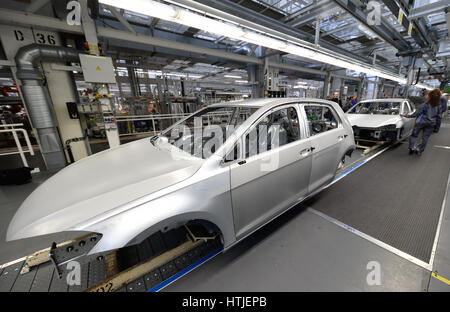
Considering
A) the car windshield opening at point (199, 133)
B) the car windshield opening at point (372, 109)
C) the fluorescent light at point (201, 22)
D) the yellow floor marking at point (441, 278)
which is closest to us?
the yellow floor marking at point (441, 278)

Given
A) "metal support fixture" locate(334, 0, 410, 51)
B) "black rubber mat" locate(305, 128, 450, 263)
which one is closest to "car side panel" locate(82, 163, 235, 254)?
"black rubber mat" locate(305, 128, 450, 263)

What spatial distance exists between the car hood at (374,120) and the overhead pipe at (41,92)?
715 centimetres

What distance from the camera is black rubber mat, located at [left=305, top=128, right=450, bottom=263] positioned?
1.86 meters

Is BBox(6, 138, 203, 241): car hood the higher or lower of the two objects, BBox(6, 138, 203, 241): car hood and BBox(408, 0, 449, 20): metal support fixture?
the lower

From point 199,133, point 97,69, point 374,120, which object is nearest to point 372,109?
point 374,120

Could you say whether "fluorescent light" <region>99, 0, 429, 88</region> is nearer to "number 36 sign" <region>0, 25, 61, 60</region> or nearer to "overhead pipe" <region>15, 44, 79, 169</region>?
"overhead pipe" <region>15, 44, 79, 169</region>

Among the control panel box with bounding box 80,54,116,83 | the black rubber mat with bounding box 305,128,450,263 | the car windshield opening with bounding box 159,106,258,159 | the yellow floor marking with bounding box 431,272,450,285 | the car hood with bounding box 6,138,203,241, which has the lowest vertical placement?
the yellow floor marking with bounding box 431,272,450,285

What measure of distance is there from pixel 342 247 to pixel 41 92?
5706 mm

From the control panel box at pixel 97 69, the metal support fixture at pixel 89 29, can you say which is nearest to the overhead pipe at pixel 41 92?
the metal support fixture at pixel 89 29

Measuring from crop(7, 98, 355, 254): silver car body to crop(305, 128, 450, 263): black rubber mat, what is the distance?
822 mm

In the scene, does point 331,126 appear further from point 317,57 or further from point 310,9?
point 310,9

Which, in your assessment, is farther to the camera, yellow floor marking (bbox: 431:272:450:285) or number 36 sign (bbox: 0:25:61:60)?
number 36 sign (bbox: 0:25:61:60)

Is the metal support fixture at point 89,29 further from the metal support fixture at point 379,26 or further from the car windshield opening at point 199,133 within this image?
the metal support fixture at point 379,26

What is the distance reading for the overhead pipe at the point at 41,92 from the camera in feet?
11.0
